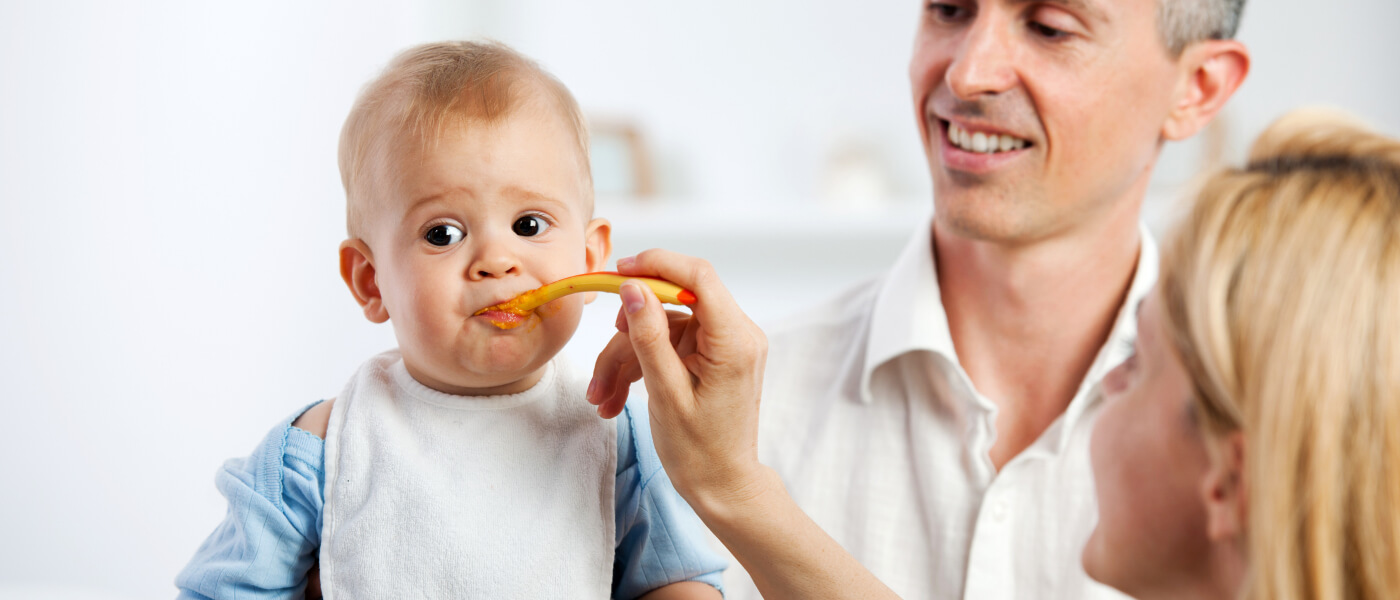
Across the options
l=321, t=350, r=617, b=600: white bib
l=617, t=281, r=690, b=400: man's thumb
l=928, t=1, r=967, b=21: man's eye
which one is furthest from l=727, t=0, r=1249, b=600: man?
l=617, t=281, r=690, b=400: man's thumb

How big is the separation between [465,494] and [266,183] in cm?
186

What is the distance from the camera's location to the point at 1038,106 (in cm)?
155

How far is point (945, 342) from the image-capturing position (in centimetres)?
158

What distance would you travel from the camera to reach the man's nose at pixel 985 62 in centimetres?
153

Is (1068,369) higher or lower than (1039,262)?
lower

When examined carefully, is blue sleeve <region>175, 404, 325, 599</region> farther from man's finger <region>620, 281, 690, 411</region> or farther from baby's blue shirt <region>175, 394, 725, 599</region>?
man's finger <region>620, 281, 690, 411</region>

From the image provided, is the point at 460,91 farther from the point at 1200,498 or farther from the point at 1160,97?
the point at 1160,97

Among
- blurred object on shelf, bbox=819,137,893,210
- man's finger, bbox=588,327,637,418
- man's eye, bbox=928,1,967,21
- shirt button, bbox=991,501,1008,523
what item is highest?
man's eye, bbox=928,1,967,21

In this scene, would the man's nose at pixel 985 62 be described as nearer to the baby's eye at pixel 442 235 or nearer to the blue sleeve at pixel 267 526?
the baby's eye at pixel 442 235

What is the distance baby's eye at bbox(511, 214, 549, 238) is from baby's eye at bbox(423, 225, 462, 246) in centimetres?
6

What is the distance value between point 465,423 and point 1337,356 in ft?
2.51

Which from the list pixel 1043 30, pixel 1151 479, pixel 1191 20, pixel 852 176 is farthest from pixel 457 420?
pixel 852 176

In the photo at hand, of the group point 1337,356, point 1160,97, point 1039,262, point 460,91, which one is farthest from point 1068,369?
point 460,91

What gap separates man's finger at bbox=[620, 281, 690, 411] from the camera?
88 centimetres
